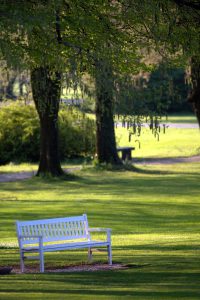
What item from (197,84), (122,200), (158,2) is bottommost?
(122,200)

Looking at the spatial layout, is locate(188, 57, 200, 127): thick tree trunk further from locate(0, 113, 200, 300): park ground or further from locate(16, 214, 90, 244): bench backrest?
locate(16, 214, 90, 244): bench backrest

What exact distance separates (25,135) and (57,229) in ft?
91.4

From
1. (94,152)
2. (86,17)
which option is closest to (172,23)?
(86,17)

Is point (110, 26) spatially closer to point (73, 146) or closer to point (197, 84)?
point (197, 84)

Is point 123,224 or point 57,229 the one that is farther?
point 123,224

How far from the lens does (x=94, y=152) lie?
44906 millimetres

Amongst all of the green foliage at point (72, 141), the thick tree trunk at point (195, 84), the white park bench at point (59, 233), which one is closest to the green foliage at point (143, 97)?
the white park bench at point (59, 233)

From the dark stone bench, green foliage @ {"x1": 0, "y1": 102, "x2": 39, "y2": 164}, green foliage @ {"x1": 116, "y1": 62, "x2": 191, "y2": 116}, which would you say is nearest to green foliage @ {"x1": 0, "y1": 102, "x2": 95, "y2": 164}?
green foliage @ {"x1": 0, "y1": 102, "x2": 39, "y2": 164}

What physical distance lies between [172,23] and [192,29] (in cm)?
111

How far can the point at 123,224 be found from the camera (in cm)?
2430

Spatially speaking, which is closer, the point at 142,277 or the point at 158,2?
the point at 142,277

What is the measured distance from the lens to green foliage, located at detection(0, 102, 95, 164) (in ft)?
145

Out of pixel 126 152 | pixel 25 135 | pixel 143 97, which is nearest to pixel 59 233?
pixel 143 97

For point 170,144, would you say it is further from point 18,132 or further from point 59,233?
point 59,233
